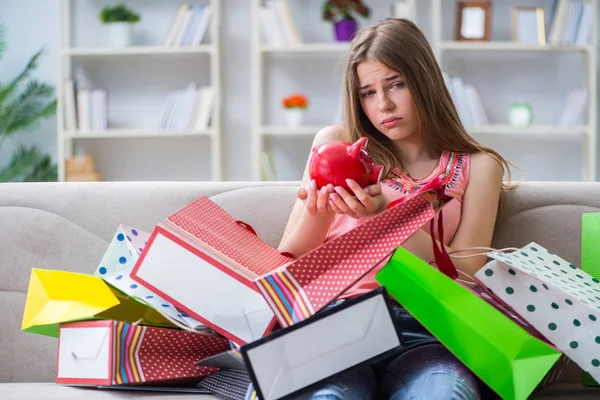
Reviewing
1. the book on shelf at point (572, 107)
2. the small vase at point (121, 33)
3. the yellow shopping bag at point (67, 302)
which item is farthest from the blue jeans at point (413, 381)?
the small vase at point (121, 33)

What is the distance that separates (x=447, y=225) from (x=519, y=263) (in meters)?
0.30

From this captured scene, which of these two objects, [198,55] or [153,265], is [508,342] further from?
[198,55]

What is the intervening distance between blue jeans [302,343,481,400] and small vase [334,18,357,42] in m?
3.20

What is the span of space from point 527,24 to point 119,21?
2266mm

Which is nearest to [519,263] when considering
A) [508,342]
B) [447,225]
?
[508,342]

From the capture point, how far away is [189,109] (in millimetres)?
4309

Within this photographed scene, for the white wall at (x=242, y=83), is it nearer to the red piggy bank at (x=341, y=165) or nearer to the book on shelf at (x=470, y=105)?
the book on shelf at (x=470, y=105)

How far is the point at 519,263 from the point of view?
1.20 metres

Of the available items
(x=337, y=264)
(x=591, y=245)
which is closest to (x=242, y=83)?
(x=591, y=245)

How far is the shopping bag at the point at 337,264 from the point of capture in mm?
1064

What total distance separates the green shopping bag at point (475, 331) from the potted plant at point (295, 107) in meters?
3.25

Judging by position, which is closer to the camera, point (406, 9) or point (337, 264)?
point (337, 264)

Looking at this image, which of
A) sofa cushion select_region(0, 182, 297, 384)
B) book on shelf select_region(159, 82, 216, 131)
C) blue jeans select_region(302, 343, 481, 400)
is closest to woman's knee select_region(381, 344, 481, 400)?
blue jeans select_region(302, 343, 481, 400)

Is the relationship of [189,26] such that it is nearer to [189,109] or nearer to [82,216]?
[189,109]
